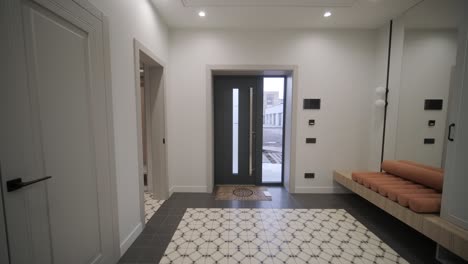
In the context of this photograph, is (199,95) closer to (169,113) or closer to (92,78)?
(169,113)

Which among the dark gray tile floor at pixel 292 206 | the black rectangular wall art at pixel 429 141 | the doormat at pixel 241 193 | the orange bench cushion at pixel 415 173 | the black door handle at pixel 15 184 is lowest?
the dark gray tile floor at pixel 292 206

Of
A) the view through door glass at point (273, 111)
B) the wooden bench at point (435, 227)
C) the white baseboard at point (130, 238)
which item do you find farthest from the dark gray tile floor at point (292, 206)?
the view through door glass at point (273, 111)

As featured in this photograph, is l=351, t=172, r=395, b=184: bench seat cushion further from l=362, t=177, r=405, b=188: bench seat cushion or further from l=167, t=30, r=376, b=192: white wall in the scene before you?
l=167, t=30, r=376, b=192: white wall

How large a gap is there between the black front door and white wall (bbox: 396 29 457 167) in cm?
219

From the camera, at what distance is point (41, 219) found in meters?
1.02

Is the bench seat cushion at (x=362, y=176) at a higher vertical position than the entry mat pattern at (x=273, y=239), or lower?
higher

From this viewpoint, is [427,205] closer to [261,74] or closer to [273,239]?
[273,239]

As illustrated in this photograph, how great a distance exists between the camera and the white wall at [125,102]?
1.65m

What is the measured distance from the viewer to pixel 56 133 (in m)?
1.11

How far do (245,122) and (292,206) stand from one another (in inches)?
65.4

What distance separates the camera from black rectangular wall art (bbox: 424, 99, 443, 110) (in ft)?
8.05

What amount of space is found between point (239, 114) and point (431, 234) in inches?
111

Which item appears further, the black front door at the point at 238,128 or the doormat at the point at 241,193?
the black front door at the point at 238,128

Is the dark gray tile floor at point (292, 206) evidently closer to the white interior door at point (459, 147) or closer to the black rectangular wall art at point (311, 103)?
the white interior door at point (459, 147)
